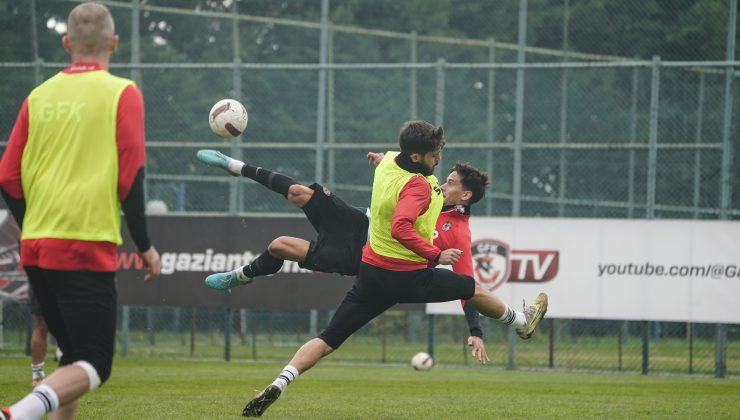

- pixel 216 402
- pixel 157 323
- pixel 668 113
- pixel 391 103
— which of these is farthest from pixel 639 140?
pixel 216 402

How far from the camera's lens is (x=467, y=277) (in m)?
8.66

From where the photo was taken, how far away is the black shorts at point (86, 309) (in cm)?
525

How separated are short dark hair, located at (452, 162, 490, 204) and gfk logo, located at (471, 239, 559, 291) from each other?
5.73 metres

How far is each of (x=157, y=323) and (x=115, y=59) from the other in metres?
7.00

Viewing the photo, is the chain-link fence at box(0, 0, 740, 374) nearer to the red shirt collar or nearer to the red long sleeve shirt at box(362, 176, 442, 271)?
the red long sleeve shirt at box(362, 176, 442, 271)

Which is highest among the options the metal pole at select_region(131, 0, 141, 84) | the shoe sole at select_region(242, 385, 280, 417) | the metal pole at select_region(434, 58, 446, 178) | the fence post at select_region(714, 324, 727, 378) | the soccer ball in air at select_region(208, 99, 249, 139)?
the metal pole at select_region(131, 0, 141, 84)

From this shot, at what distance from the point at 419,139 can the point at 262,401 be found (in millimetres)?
2205

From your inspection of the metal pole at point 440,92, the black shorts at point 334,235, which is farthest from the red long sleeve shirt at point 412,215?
the metal pole at point 440,92

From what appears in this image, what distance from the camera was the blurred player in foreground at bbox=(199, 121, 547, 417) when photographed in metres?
7.95

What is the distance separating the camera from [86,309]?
525cm

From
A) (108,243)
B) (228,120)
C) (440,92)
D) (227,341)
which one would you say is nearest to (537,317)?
(228,120)

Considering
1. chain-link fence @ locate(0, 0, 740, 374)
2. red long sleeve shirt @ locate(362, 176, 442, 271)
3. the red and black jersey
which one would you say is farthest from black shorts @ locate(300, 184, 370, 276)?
chain-link fence @ locate(0, 0, 740, 374)

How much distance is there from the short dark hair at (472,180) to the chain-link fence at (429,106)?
8.91 meters

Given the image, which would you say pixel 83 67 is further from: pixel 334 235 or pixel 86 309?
pixel 334 235
